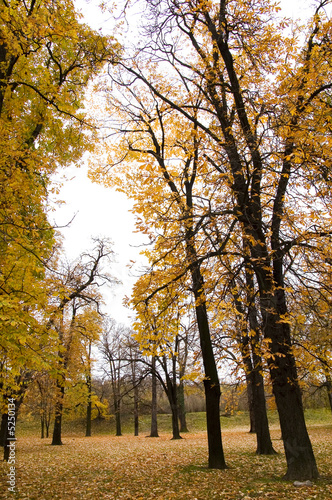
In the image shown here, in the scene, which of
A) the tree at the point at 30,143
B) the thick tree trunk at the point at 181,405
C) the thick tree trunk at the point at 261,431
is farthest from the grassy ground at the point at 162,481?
the thick tree trunk at the point at 181,405

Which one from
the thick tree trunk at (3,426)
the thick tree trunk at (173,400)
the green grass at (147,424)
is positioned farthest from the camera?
the green grass at (147,424)

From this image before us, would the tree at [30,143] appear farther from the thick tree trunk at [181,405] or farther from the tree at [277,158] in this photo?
the thick tree trunk at [181,405]

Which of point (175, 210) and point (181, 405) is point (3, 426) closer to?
point (175, 210)

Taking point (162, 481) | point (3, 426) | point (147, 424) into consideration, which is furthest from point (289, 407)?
point (147, 424)

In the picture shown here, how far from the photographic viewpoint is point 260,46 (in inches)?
229

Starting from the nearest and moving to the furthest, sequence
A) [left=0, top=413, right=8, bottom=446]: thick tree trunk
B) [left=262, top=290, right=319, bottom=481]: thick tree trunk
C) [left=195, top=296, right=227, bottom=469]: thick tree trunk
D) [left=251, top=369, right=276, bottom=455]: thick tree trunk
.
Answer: [left=262, top=290, right=319, bottom=481]: thick tree trunk < [left=195, top=296, right=227, bottom=469]: thick tree trunk < [left=251, top=369, right=276, bottom=455]: thick tree trunk < [left=0, top=413, right=8, bottom=446]: thick tree trunk

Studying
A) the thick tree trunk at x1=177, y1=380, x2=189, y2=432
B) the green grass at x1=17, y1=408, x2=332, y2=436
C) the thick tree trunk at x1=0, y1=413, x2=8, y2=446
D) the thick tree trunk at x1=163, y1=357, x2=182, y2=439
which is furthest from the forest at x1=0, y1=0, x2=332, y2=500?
the green grass at x1=17, y1=408, x2=332, y2=436

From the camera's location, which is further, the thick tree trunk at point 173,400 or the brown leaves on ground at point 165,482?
the thick tree trunk at point 173,400

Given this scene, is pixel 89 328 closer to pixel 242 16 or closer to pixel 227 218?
pixel 227 218

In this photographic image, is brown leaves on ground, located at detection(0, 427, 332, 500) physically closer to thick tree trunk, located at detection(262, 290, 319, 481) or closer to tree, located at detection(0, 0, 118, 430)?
thick tree trunk, located at detection(262, 290, 319, 481)

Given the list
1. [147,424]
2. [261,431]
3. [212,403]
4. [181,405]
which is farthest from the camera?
[147,424]

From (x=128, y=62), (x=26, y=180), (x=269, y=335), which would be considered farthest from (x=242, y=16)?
(x=269, y=335)

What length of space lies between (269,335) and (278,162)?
9.93 ft

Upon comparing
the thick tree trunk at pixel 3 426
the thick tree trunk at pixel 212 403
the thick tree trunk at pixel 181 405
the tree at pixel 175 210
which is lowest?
the thick tree trunk at pixel 181 405
